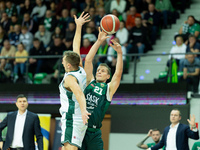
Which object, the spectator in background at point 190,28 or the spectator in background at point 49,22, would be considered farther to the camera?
the spectator in background at point 49,22

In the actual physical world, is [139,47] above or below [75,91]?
above

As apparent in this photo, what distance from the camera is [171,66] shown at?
472 inches

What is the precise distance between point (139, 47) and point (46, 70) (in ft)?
9.77

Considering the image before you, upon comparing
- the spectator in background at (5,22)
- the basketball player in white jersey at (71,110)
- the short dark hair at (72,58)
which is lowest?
the basketball player in white jersey at (71,110)

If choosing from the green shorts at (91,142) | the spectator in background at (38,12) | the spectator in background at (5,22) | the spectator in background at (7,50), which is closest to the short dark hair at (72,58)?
the green shorts at (91,142)

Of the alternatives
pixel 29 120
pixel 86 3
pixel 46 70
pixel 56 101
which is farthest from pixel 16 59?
pixel 29 120

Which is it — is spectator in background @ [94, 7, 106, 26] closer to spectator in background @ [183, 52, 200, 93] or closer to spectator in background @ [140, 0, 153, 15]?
spectator in background @ [140, 0, 153, 15]

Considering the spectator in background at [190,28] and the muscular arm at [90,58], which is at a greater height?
the spectator in background at [190,28]

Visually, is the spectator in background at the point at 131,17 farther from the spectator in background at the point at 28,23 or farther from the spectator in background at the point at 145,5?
the spectator in background at the point at 28,23

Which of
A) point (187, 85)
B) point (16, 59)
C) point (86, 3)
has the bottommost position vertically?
point (187, 85)

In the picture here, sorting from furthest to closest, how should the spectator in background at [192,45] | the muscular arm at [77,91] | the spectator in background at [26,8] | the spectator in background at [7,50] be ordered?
the spectator in background at [26,8] < the spectator in background at [7,50] < the spectator in background at [192,45] < the muscular arm at [77,91]

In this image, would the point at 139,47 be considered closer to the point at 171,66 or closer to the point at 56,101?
the point at 171,66

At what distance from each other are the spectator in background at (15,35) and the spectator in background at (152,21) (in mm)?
4738

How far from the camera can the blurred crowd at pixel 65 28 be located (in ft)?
45.4
